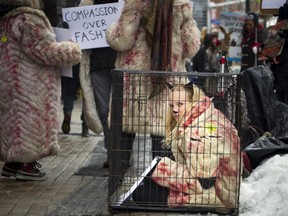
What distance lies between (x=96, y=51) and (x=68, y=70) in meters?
0.97

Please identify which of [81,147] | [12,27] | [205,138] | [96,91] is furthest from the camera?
[81,147]

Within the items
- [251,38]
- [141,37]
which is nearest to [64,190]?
[141,37]

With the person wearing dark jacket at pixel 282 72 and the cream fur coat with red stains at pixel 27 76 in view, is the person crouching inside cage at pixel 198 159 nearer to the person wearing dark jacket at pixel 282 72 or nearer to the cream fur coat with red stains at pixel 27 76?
the cream fur coat with red stains at pixel 27 76

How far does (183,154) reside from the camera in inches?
226

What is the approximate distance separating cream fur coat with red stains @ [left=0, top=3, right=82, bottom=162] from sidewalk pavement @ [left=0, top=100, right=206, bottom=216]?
1.18 feet

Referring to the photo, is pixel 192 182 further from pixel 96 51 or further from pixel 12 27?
pixel 96 51

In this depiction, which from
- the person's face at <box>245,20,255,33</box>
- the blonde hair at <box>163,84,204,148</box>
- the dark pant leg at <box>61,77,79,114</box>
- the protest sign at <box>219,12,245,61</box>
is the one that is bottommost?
the dark pant leg at <box>61,77,79,114</box>

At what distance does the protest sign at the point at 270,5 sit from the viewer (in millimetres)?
9188

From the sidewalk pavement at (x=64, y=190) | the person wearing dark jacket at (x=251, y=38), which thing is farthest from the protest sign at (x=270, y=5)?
the person wearing dark jacket at (x=251, y=38)

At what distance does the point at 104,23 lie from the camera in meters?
8.34

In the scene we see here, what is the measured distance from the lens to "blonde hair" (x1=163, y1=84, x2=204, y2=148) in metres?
5.71

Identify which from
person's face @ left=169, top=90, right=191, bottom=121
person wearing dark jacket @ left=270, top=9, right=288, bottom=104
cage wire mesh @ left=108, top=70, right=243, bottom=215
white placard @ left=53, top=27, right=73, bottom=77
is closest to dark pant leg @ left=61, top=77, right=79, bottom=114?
person wearing dark jacket @ left=270, top=9, right=288, bottom=104

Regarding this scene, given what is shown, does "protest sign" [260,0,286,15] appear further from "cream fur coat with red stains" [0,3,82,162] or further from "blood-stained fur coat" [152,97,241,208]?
"blood-stained fur coat" [152,97,241,208]

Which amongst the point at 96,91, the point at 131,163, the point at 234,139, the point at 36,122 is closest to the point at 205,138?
the point at 234,139
